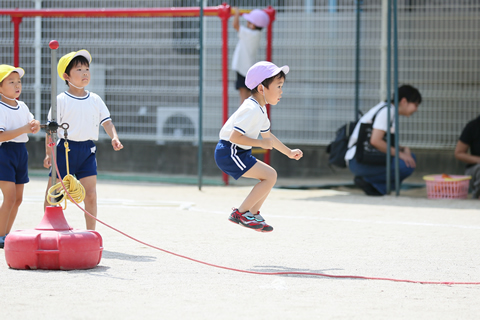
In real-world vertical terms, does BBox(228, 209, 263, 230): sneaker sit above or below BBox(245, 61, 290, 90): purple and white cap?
below

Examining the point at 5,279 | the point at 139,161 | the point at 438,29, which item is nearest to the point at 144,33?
the point at 139,161

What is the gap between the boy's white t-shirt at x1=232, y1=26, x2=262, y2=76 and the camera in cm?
953

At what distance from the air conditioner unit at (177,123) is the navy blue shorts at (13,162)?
18.0 ft

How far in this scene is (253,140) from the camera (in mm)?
4762

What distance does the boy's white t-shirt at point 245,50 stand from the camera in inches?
375

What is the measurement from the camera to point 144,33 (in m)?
10.5

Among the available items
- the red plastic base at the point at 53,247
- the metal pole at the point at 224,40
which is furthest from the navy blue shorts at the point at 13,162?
the metal pole at the point at 224,40

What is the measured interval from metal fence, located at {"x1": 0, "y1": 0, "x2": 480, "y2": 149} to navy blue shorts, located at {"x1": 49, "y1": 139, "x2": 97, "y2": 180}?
17.7 feet

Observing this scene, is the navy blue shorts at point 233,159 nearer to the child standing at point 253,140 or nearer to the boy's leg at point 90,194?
the child standing at point 253,140

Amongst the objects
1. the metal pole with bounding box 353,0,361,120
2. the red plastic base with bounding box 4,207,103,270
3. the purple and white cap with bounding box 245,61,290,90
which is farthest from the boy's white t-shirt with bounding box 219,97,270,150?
the metal pole with bounding box 353,0,361,120

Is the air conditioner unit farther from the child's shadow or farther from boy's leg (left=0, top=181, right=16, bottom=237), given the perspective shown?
the child's shadow

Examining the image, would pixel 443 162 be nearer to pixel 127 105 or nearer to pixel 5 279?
pixel 127 105

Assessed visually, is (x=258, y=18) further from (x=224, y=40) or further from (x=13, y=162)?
(x=13, y=162)

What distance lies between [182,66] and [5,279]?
6.77m
